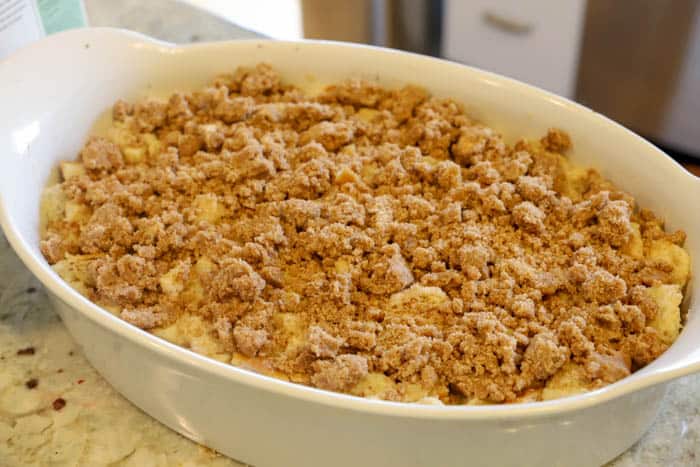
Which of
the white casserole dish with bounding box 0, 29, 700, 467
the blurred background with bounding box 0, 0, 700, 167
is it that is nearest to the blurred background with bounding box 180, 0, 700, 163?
the blurred background with bounding box 0, 0, 700, 167

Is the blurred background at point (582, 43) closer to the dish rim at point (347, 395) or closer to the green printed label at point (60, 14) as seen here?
the green printed label at point (60, 14)

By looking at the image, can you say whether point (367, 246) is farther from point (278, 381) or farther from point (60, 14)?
point (60, 14)

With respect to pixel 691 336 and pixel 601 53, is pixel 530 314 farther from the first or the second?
pixel 601 53

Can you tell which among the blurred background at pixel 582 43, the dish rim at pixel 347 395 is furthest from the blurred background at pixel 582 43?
the dish rim at pixel 347 395

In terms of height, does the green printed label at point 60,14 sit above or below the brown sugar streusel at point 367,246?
above

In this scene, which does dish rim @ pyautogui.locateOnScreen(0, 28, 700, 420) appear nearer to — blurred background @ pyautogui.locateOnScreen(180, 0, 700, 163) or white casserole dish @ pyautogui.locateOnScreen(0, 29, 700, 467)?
white casserole dish @ pyautogui.locateOnScreen(0, 29, 700, 467)

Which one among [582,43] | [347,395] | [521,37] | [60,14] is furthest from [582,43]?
[347,395]

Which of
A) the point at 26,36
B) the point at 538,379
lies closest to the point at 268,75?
the point at 26,36
